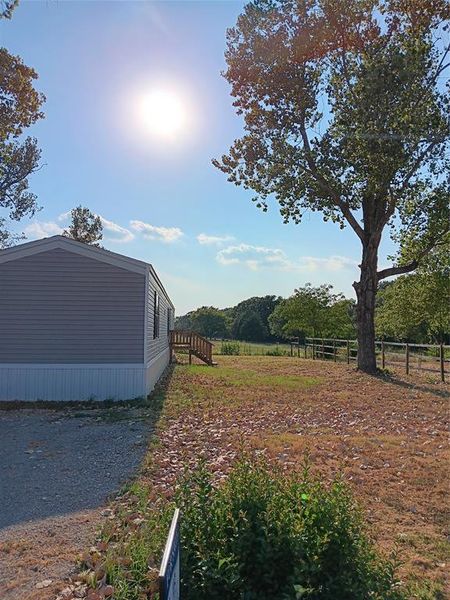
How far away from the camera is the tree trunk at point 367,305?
51.5 ft

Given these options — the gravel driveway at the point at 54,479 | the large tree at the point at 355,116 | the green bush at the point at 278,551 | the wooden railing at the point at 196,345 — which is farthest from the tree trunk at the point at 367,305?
the green bush at the point at 278,551

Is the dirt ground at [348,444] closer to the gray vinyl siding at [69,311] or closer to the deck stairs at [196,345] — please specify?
the gray vinyl siding at [69,311]

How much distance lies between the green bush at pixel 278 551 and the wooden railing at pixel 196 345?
58.2 feet

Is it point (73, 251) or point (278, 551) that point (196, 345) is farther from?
point (278, 551)

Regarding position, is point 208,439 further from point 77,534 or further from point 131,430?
point 77,534

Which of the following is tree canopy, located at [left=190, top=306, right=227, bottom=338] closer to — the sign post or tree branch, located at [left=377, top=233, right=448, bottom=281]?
tree branch, located at [left=377, top=233, right=448, bottom=281]

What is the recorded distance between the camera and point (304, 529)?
2518 mm

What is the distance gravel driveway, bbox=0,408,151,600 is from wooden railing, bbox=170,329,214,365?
12.2 metres

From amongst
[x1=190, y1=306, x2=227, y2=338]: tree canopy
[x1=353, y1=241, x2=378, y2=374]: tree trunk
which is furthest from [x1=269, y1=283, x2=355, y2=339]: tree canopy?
[x1=190, y1=306, x2=227, y2=338]: tree canopy

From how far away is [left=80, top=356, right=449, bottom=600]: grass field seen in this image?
3.26 m

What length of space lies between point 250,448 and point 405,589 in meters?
3.25

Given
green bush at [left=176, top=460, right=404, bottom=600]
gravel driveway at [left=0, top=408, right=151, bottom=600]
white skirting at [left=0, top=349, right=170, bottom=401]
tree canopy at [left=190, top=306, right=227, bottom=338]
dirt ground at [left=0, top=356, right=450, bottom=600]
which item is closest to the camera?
green bush at [left=176, top=460, right=404, bottom=600]

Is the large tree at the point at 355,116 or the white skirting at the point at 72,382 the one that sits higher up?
the large tree at the point at 355,116

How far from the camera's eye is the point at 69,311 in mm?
9867
